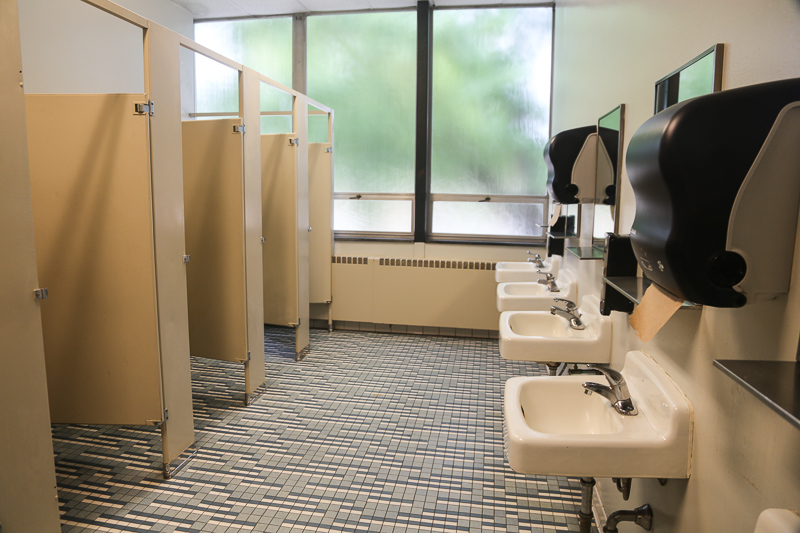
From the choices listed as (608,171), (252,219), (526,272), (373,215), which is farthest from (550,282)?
(373,215)

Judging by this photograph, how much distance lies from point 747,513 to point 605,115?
1.66 meters

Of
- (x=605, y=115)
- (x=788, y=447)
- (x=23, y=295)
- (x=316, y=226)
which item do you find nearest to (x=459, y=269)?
(x=316, y=226)

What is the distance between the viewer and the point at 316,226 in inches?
179

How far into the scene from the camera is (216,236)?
300 centimetres

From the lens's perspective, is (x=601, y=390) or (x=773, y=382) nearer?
(x=773, y=382)

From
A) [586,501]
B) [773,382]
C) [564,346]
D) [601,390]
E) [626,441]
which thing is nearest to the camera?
[773,382]

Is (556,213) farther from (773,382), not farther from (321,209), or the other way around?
(321,209)

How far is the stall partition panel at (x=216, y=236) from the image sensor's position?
9.61ft

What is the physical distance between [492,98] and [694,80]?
335 cm

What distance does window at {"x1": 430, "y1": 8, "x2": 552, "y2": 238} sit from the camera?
4.38 metres

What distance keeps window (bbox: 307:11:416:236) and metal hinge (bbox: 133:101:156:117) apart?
2.76 m

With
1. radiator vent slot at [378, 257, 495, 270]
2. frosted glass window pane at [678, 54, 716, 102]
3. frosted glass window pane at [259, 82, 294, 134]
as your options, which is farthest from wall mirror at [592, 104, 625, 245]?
frosted glass window pane at [259, 82, 294, 134]

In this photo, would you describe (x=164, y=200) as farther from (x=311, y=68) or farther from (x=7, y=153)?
(x=311, y=68)

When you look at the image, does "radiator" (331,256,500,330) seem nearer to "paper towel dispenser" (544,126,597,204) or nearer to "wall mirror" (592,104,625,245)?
"paper towel dispenser" (544,126,597,204)
